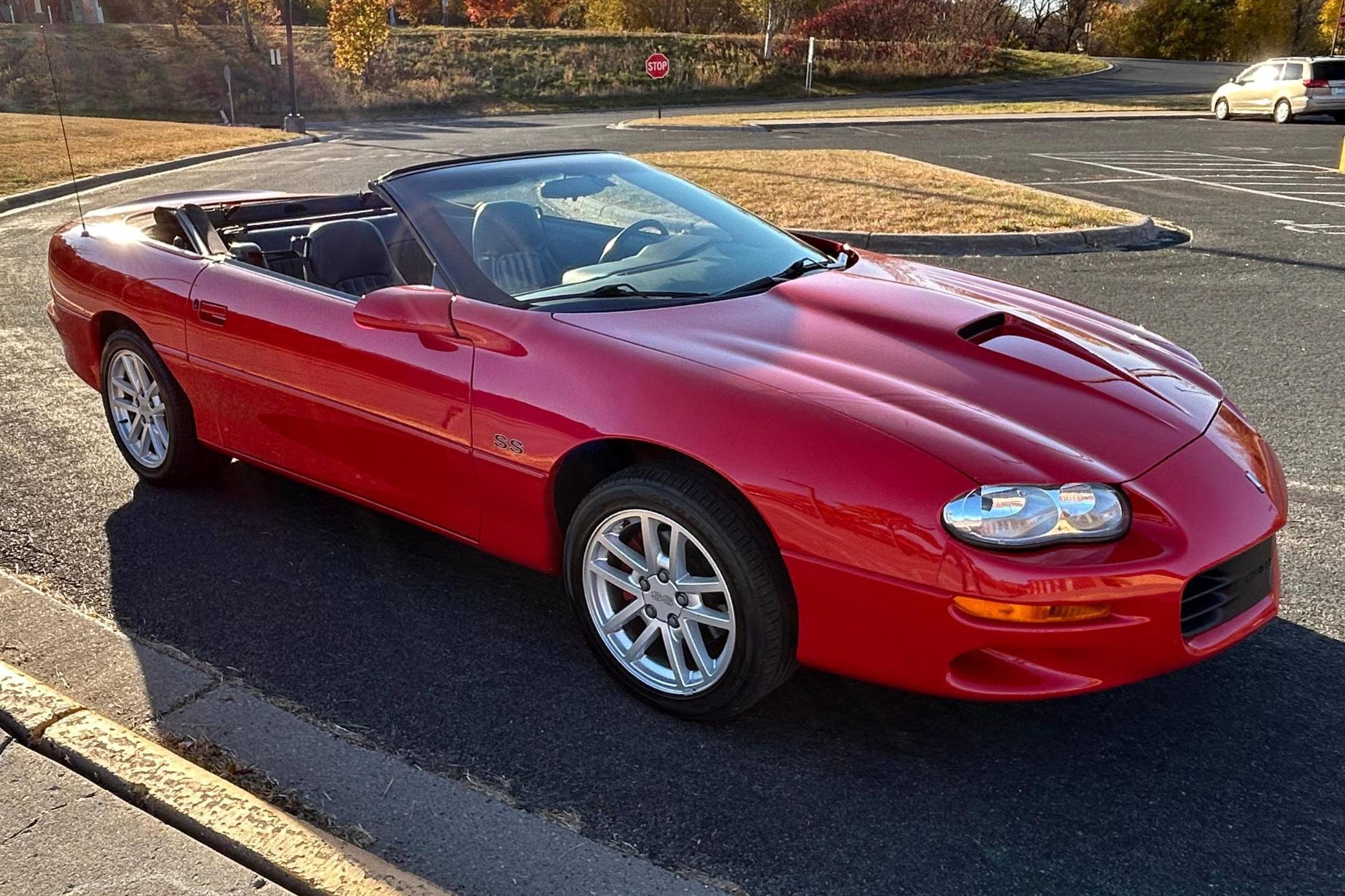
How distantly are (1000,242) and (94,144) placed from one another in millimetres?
19415

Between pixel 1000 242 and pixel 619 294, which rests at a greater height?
pixel 619 294

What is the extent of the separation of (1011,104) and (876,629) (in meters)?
30.6

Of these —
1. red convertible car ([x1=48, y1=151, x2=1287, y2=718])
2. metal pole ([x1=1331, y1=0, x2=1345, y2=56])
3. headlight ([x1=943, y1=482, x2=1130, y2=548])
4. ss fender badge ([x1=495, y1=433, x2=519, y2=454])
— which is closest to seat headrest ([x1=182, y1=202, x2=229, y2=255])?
red convertible car ([x1=48, y1=151, x2=1287, y2=718])

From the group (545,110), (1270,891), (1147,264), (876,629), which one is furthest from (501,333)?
(545,110)

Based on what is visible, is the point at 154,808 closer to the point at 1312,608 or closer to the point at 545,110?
the point at 1312,608

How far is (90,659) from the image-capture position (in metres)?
3.23

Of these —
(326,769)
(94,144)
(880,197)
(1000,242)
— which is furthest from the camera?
(94,144)

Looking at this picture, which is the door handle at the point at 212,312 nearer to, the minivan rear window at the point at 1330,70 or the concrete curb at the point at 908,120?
the concrete curb at the point at 908,120

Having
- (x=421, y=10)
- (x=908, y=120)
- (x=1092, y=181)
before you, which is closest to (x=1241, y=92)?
(x=908, y=120)

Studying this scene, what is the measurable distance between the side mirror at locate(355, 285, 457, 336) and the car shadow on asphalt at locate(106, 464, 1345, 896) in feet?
3.01

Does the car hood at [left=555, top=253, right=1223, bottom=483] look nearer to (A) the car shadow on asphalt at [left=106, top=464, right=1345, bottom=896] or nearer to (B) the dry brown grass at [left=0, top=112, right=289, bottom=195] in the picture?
(A) the car shadow on asphalt at [left=106, top=464, right=1345, bottom=896]

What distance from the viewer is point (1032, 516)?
8.36 feet

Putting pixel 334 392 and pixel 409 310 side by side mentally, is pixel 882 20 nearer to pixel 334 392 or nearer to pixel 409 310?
pixel 334 392

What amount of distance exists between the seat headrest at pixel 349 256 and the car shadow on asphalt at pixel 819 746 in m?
1.05
